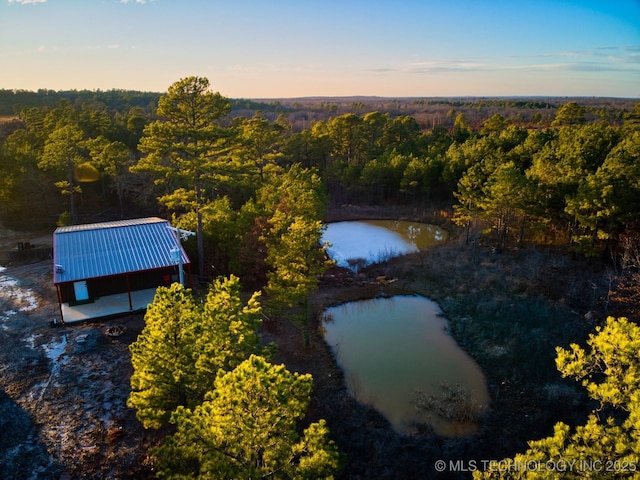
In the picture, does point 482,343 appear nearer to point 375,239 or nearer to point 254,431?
point 254,431

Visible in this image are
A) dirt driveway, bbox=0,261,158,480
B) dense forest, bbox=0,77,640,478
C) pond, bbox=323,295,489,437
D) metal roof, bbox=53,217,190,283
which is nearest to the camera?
dense forest, bbox=0,77,640,478

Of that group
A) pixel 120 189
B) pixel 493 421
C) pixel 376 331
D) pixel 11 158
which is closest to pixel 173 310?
pixel 493 421

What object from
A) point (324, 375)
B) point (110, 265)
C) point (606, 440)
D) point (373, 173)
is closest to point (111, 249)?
point (110, 265)

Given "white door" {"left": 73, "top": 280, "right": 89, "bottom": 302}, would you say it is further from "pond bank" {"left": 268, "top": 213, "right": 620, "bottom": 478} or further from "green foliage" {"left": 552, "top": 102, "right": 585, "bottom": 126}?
"green foliage" {"left": 552, "top": 102, "right": 585, "bottom": 126}

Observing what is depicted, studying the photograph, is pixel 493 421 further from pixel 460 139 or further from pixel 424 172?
pixel 460 139

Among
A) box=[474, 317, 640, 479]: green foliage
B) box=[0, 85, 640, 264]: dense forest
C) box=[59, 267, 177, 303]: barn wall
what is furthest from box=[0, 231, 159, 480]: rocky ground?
box=[474, 317, 640, 479]: green foliage

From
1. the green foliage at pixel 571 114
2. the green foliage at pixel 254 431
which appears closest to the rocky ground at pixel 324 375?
the green foliage at pixel 254 431
